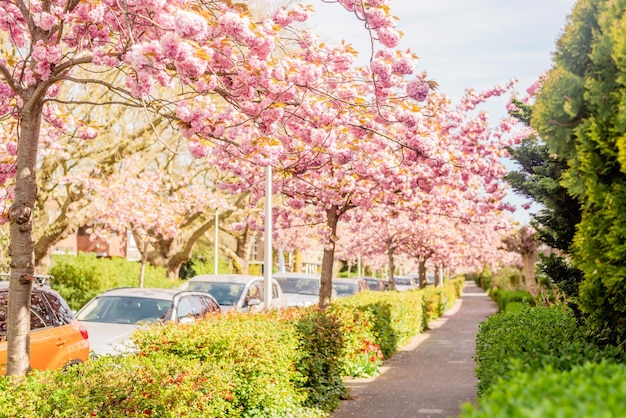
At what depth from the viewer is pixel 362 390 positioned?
39.8ft

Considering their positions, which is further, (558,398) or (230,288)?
(230,288)

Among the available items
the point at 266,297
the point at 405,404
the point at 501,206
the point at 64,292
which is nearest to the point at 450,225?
the point at 501,206

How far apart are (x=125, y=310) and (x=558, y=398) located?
1031cm

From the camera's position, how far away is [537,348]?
4.91 meters

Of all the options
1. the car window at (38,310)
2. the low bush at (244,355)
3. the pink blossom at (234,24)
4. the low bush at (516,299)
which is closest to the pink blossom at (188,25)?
the pink blossom at (234,24)

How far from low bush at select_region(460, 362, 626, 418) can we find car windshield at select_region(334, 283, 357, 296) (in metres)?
20.9

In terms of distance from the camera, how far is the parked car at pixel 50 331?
834 cm

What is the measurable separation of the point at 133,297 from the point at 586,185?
30.8 feet

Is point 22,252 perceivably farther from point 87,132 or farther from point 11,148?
point 87,132

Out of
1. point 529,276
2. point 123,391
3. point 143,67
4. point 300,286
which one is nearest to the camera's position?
point 123,391

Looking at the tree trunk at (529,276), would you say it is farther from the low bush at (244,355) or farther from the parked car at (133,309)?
the low bush at (244,355)

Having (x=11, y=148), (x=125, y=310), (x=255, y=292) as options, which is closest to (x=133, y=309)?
(x=125, y=310)

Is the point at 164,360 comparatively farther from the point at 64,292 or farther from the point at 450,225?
the point at 450,225

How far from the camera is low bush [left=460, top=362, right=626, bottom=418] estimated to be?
2.39 meters
